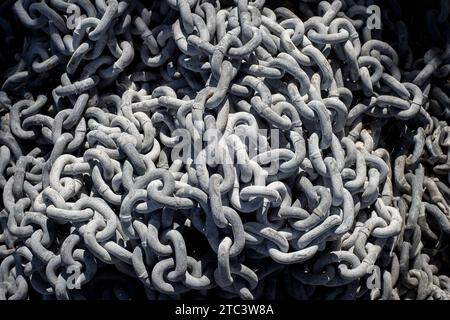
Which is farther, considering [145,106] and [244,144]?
[145,106]

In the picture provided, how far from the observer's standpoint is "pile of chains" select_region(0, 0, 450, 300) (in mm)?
1515

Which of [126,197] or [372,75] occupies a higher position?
[372,75]

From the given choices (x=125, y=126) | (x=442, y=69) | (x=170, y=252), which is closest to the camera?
(x=170, y=252)

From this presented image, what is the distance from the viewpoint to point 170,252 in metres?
1.51

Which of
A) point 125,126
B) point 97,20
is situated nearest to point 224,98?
point 125,126

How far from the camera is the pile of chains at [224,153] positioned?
151 centimetres

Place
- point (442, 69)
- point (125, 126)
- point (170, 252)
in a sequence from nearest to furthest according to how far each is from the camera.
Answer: point (170, 252)
point (125, 126)
point (442, 69)

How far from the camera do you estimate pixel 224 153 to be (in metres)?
1.50

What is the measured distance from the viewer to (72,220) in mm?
1524
